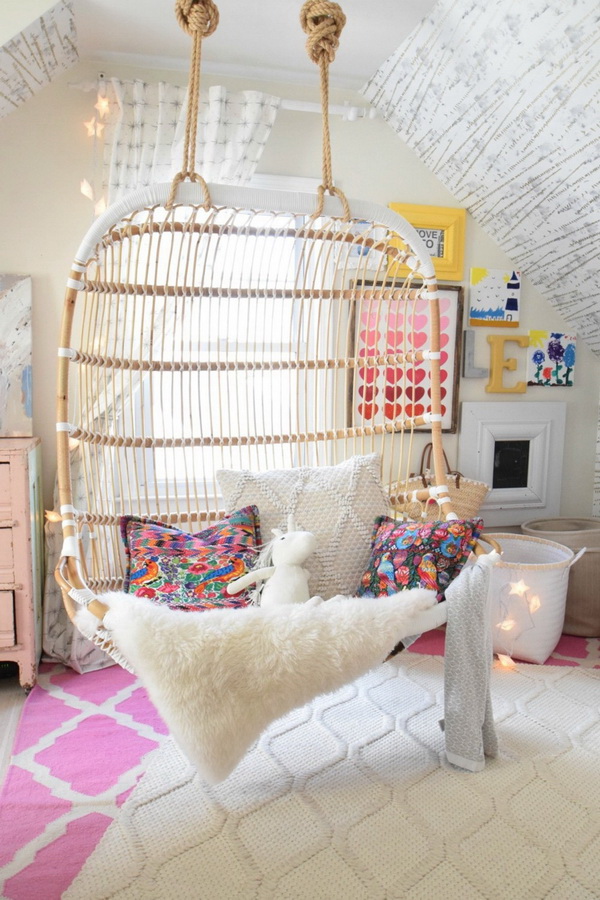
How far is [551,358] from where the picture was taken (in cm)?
311

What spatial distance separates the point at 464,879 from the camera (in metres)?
1.43

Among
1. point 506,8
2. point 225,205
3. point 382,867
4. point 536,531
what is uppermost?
point 506,8

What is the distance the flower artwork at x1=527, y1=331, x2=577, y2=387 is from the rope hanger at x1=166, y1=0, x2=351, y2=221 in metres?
1.48

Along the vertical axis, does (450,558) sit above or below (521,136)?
below

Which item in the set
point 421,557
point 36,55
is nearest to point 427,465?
point 421,557

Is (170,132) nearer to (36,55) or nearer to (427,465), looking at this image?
(36,55)

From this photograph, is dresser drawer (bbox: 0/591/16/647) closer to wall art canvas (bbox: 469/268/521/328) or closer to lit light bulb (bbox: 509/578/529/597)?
lit light bulb (bbox: 509/578/529/597)

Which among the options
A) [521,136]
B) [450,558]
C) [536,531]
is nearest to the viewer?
[450,558]

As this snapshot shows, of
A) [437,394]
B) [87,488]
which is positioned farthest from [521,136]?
[87,488]

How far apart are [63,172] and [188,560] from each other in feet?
4.97

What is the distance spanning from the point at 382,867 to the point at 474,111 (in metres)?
2.30

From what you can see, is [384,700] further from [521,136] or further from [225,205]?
[521,136]

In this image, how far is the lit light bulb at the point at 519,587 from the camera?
7.91 feet

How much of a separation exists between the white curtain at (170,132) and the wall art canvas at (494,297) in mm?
1074
